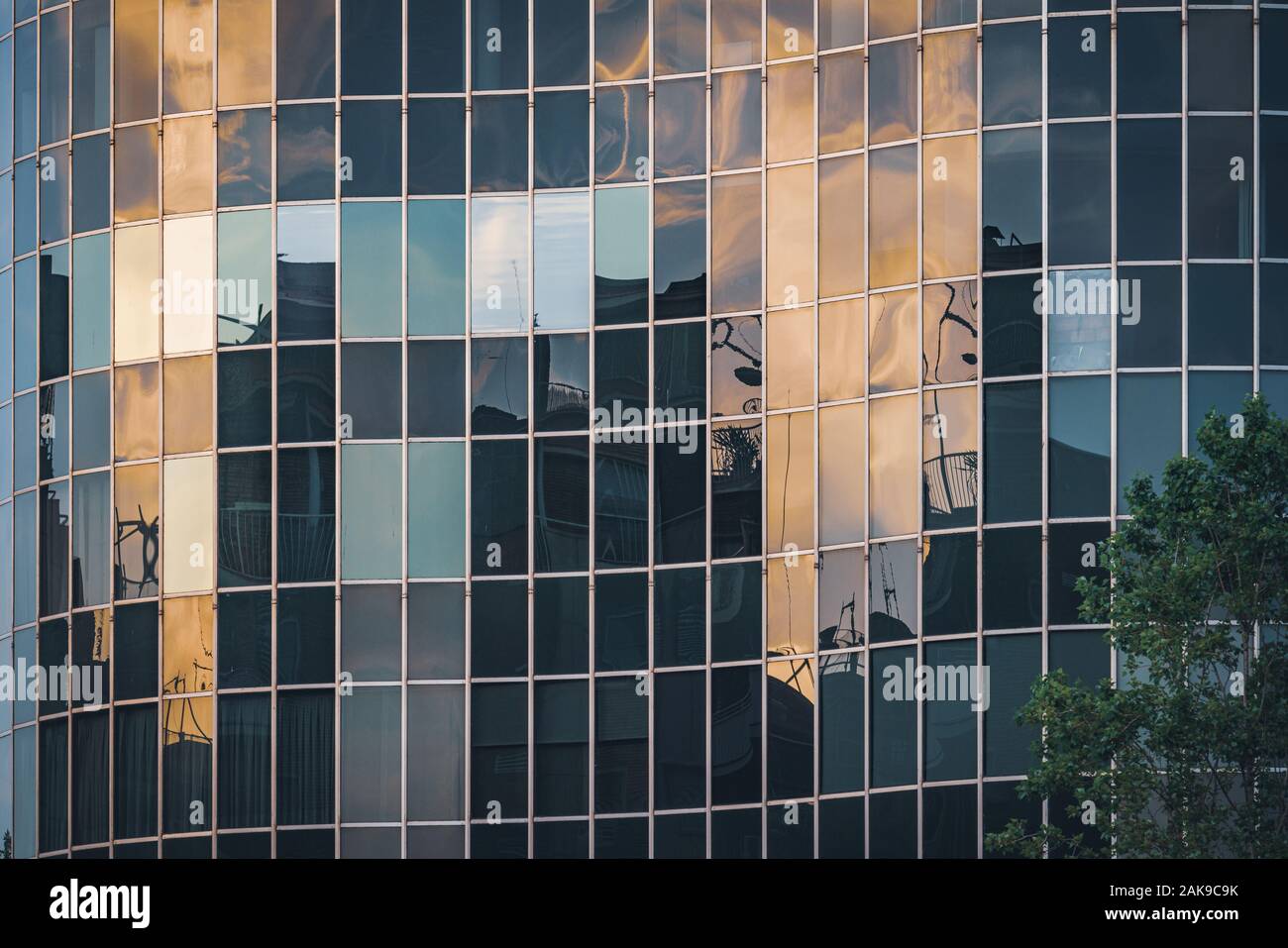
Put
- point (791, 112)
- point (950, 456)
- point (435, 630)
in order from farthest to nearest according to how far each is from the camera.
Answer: point (435, 630) < point (791, 112) < point (950, 456)

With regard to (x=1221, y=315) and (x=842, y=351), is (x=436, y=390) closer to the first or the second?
(x=842, y=351)

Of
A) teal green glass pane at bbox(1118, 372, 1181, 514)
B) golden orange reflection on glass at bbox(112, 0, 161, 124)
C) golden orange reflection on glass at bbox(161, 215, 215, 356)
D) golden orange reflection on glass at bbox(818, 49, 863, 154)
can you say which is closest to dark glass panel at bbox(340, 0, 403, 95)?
golden orange reflection on glass at bbox(161, 215, 215, 356)

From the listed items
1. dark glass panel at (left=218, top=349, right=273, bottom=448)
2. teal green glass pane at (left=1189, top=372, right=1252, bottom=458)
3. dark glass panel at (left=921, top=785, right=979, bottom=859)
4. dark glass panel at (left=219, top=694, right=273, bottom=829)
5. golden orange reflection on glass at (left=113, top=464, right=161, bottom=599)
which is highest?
dark glass panel at (left=218, top=349, right=273, bottom=448)

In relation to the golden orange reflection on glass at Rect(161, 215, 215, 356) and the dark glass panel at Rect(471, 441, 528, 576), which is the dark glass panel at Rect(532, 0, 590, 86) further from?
the golden orange reflection on glass at Rect(161, 215, 215, 356)

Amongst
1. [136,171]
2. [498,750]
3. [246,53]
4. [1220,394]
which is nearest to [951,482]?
[1220,394]

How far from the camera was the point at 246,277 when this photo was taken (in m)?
47.1

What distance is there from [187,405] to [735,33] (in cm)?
1402

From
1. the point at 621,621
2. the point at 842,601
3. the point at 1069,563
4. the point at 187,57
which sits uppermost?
the point at 187,57

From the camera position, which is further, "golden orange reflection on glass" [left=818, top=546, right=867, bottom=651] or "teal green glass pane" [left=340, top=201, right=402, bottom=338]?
"teal green glass pane" [left=340, top=201, right=402, bottom=338]

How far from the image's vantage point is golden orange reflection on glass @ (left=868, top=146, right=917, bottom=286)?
43250 mm

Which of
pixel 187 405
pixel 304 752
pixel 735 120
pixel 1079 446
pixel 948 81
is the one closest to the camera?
pixel 1079 446

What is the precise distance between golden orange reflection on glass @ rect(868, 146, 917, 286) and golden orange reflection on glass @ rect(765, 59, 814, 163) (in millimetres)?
1639
